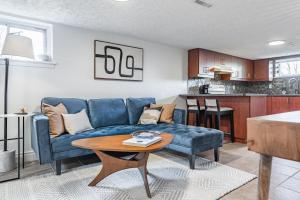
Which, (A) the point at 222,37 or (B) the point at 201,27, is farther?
(A) the point at 222,37

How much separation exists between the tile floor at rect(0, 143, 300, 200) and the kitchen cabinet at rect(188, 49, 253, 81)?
6.71 feet

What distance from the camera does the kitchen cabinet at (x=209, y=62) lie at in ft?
16.1

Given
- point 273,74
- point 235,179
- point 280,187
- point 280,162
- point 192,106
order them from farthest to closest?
point 273,74 < point 192,106 < point 280,162 < point 235,179 < point 280,187

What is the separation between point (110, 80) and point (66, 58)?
0.87 m

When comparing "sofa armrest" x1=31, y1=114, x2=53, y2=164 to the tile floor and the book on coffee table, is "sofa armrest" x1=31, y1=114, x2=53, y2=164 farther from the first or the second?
the book on coffee table

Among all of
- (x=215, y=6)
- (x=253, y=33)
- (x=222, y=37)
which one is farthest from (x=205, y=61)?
(x=215, y=6)

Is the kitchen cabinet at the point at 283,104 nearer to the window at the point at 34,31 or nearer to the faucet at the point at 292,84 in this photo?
the faucet at the point at 292,84

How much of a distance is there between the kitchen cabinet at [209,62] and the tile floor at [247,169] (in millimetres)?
2046

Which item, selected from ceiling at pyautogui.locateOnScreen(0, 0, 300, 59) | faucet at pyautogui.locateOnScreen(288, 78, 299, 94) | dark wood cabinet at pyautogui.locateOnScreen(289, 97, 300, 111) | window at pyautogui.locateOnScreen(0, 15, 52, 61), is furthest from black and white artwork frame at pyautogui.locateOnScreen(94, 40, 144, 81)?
faucet at pyautogui.locateOnScreen(288, 78, 299, 94)

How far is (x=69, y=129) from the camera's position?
2.65 metres

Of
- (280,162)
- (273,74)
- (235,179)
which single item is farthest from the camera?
(273,74)

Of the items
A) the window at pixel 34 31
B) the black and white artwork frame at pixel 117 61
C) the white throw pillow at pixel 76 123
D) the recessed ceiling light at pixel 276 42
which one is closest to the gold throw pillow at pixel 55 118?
the white throw pillow at pixel 76 123

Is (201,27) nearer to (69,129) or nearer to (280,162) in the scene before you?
(280,162)

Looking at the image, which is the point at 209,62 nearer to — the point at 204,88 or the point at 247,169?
the point at 204,88
